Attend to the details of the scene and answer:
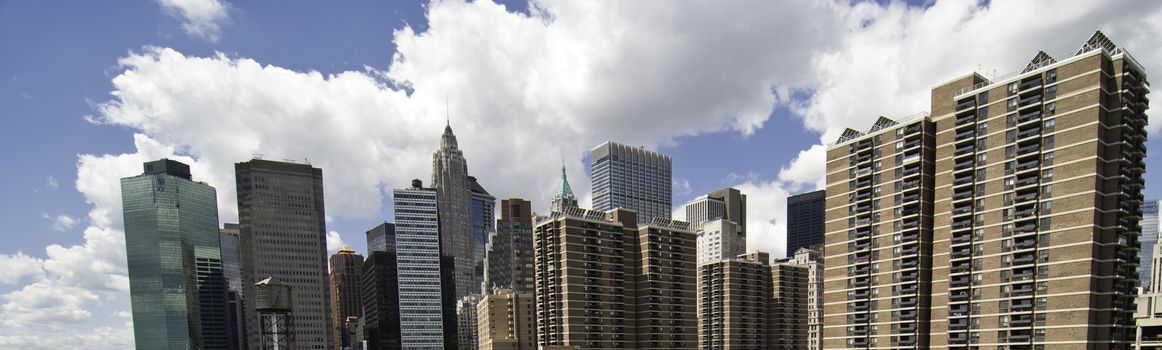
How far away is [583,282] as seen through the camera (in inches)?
5492

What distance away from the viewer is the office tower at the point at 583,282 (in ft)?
452

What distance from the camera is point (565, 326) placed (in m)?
136

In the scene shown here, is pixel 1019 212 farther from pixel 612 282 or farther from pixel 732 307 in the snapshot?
pixel 732 307

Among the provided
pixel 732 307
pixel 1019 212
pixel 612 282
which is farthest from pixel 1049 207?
pixel 732 307

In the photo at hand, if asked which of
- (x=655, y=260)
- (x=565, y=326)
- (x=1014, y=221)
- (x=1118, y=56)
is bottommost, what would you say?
(x=565, y=326)

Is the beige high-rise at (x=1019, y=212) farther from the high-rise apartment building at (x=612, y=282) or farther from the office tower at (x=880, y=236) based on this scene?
the high-rise apartment building at (x=612, y=282)

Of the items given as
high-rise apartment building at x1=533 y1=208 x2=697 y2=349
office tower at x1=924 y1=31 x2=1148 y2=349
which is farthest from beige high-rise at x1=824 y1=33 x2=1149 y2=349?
high-rise apartment building at x1=533 y1=208 x2=697 y2=349

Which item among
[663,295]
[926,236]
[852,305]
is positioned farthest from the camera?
[663,295]

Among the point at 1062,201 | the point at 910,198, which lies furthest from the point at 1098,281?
the point at 910,198

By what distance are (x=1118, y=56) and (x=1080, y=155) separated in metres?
13.9

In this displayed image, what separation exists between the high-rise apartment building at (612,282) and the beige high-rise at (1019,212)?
185 ft

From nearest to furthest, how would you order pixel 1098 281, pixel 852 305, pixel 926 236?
pixel 1098 281 < pixel 926 236 < pixel 852 305

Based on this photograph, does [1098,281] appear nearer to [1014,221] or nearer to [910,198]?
[1014,221]

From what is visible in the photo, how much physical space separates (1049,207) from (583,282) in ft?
300
